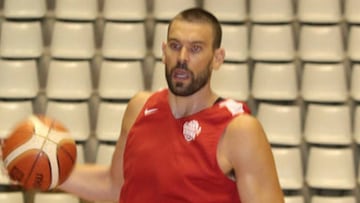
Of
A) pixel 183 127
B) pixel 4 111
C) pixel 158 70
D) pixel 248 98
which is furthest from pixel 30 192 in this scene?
pixel 183 127

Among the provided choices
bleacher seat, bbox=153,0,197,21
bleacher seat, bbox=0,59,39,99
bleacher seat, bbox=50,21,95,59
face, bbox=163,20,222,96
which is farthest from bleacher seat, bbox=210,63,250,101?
face, bbox=163,20,222,96

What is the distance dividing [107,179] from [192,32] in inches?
24.1

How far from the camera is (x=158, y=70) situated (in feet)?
13.0

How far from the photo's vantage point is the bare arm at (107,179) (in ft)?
7.41

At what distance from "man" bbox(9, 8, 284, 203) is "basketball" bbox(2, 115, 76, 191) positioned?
0.19 meters

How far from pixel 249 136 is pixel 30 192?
2051 millimetres

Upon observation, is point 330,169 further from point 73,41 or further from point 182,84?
point 182,84

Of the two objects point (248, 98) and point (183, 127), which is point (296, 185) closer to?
point (248, 98)

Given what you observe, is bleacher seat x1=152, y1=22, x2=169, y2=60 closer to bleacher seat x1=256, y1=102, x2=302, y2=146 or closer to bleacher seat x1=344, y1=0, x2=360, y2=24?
bleacher seat x1=256, y1=102, x2=302, y2=146

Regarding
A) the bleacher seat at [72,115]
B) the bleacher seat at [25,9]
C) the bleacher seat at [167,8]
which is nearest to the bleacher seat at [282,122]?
the bleacher seat at [167,8]

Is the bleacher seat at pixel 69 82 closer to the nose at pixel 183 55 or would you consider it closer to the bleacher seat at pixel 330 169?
the bleacher seat at pixel 330 169

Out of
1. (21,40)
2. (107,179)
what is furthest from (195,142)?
(21,40)

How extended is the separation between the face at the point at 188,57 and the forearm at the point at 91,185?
0.50 m

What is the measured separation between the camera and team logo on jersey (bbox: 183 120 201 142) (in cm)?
201
